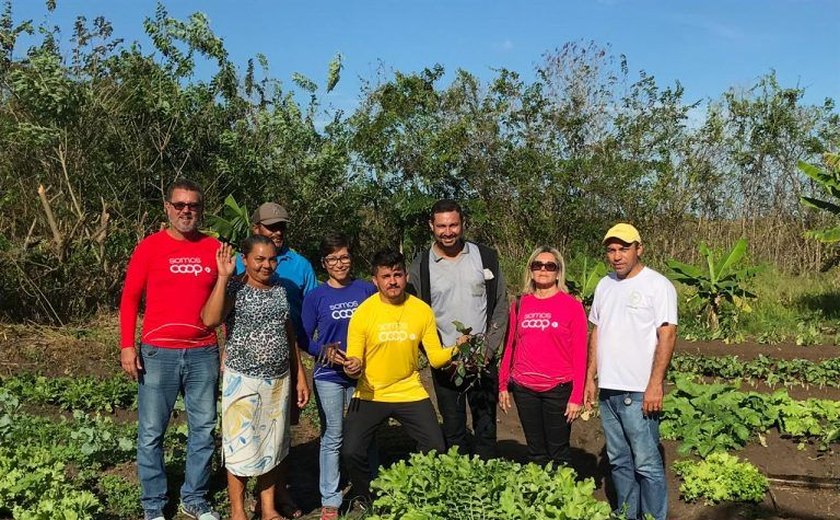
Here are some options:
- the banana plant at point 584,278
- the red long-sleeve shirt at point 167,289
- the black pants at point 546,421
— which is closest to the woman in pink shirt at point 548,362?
the black pants at point 546,421

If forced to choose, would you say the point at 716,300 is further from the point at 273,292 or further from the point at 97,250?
the point at 97,250

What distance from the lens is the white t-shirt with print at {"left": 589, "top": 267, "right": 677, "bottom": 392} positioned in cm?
400

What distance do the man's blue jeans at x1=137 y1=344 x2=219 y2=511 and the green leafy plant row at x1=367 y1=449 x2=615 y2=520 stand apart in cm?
154

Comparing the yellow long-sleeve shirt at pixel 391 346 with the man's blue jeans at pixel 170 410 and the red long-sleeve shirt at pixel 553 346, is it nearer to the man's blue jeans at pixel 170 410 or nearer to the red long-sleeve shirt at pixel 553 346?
the red long-sleeve shirt at pixel 553 346

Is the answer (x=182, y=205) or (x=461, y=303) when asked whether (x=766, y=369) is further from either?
(x=182, y=205)

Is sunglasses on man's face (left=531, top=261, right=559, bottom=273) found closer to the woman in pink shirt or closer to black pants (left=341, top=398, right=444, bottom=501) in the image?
the woman in pink shirt

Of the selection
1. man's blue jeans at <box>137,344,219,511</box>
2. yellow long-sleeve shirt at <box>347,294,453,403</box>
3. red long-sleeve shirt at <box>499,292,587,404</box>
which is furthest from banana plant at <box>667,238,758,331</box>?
man's blue jeans at <box>137,344,219,511</box>

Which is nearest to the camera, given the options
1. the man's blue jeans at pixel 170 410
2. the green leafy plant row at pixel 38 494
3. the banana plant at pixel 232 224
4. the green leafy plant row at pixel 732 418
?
the green leafy plant row at pixel 38 494

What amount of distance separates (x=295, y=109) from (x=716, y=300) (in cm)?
773

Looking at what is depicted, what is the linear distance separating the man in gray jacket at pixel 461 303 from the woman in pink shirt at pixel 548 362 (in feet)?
0.58

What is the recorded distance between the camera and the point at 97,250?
33.3ft

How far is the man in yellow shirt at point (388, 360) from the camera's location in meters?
4.17

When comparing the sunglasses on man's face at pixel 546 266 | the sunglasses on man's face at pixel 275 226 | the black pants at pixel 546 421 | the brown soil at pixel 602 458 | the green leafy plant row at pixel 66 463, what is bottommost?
the brown soil at pixel 602 458

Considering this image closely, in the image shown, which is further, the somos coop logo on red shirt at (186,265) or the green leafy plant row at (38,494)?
the somos coop logo on red shirt at (186,265)
